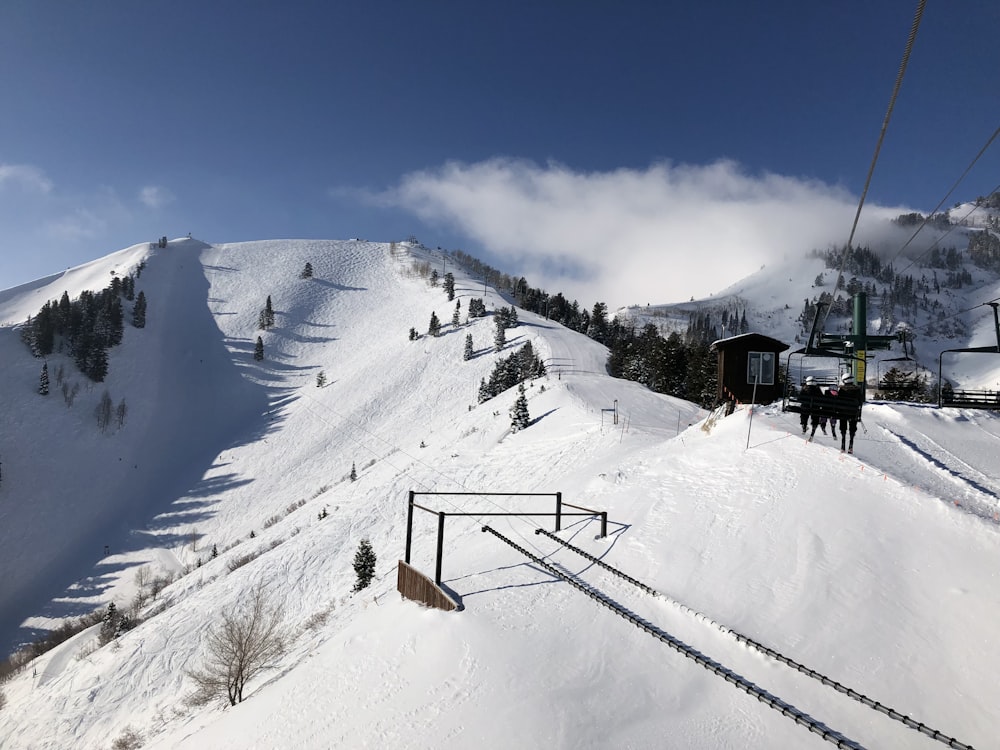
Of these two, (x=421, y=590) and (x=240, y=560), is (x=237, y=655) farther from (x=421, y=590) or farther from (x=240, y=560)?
(x=240, y=560)

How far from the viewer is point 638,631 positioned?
402 inches

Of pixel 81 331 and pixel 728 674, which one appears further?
pixel 81 331

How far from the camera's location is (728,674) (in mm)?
8516

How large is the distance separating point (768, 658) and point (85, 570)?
6839 centimetres

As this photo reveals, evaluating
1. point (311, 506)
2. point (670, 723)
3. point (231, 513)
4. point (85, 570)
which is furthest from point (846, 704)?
point (85, 570)

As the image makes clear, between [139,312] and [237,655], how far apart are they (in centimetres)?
11485

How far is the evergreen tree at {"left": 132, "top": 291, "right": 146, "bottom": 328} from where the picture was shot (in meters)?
109

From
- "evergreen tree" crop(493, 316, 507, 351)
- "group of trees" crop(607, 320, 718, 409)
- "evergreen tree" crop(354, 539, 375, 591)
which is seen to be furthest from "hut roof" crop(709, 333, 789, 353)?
"evergreen tree" crop(493, 316, 507, 351)

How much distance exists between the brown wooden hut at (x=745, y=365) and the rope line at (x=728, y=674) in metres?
21.5

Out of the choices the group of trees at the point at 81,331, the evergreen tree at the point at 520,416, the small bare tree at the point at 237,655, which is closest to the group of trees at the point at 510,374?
the evergreen tree at the point at 520,416

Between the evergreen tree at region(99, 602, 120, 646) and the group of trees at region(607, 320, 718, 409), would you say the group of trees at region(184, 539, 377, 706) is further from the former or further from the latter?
the group of trees at region(607, 320, 718, 409)

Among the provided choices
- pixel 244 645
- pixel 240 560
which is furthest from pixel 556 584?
pixel 240 560

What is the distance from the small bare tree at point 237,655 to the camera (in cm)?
2022

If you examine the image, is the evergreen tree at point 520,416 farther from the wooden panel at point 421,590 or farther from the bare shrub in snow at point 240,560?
the wooden panel at point 421,590
